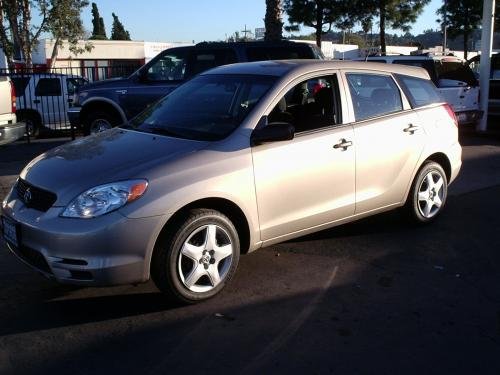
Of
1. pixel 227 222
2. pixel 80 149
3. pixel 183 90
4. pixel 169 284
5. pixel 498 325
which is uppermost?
pixel 183 90

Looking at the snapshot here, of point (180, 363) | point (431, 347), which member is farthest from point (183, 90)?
point (431, 347)

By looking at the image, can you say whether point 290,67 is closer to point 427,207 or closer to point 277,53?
point 427,207

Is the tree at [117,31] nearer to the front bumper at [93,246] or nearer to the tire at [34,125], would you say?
the tire at [34,125]

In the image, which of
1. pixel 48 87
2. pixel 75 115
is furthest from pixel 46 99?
pixel 75 115

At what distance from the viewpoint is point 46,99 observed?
14.6 metres

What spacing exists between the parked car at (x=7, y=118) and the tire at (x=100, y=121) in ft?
6.55

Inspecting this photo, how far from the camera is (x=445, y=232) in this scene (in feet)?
19.6

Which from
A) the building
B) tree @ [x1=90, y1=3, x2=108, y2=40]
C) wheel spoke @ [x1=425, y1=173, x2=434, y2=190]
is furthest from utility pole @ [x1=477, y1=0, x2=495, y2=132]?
tree @ [x1=90, y1=3, x2=108, y2=40]

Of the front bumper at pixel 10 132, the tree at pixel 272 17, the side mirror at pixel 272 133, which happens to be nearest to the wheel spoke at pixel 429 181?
the side mirror at pixel 272 133

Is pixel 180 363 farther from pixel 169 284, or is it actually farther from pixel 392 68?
pixel 392 68

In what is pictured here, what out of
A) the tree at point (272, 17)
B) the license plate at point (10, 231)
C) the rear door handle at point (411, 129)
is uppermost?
the tree at point (272, 17)

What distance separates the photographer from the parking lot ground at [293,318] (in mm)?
3467

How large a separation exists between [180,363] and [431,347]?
5.00 feet

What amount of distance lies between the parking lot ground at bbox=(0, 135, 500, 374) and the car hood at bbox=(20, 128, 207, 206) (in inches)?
34.5
